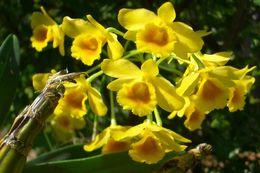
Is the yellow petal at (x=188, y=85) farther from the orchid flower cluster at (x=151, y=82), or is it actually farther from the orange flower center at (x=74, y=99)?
the orange flower center at (x=74, y=99)

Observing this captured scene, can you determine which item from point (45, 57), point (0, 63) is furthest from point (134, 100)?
point (45, 57)

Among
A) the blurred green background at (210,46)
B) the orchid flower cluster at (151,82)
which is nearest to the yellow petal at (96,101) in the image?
the orchid flower cluster at (151,82)

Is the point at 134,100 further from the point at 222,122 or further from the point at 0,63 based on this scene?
the point at 222,122

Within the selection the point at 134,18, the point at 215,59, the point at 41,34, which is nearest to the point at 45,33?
the point at 41,34

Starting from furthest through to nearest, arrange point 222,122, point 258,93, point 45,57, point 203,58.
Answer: point 258,93 < point 222,122 < point 45,57 < point 203,58

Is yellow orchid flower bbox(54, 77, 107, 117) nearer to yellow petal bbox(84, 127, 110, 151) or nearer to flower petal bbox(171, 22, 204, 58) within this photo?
yellow petal bbox(84, 127, 110, 151)

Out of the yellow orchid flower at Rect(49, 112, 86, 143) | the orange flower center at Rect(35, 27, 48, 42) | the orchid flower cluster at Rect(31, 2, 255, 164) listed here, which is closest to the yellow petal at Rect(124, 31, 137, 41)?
the orchid flower cluster at Rect(31, 2, 255, 164)
